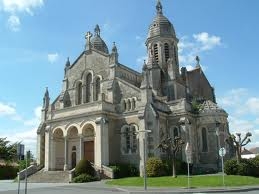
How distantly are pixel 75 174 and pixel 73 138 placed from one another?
7740 mm

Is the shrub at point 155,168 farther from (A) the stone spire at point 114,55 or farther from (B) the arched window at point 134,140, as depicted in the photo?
(A) the stone spire at point 114,55

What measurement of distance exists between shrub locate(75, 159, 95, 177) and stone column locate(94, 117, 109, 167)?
3.97ft

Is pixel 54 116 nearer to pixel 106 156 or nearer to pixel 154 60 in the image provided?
pixel 106 156

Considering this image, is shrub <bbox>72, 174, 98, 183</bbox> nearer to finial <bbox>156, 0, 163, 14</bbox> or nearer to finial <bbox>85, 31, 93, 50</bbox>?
finial <bbox>85, 31, 93, 50</bbox>

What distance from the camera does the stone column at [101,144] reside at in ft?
121

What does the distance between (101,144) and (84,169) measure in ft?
10.8

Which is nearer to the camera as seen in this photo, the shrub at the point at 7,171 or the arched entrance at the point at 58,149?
the arched entrance at the point at 58,149

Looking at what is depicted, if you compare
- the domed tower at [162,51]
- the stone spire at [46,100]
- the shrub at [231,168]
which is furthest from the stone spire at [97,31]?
the shrub at [231,168]

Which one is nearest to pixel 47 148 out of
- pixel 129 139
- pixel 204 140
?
pixel 129 139

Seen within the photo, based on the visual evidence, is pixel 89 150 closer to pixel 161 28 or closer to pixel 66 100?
pixel 66 100

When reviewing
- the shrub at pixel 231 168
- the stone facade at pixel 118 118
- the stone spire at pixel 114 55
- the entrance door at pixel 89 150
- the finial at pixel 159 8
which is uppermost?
the finial at pixel 159 8

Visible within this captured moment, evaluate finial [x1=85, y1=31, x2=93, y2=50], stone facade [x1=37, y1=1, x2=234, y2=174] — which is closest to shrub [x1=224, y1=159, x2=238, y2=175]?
stone facade [x1=37, y1=1, x2=234, y2=174]

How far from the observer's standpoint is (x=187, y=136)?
3953 cm

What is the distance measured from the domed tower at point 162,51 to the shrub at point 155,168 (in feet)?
48.4
